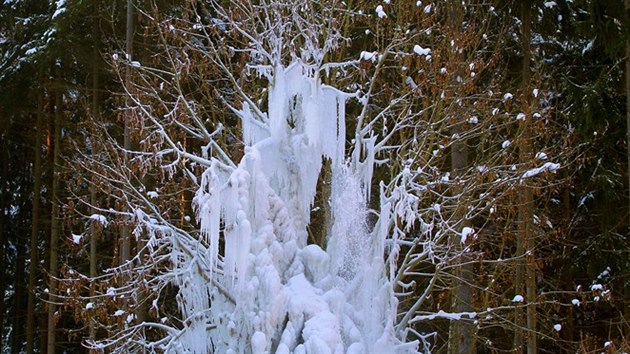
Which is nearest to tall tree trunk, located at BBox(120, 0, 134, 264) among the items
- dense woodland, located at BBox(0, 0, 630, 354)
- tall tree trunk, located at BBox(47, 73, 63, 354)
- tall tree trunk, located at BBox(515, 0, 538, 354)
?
dense woodland, located at BBox(0, 0, 630, 354)

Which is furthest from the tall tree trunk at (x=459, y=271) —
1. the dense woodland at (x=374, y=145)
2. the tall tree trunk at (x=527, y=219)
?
the tall tree trunk at (x=527, y=219)

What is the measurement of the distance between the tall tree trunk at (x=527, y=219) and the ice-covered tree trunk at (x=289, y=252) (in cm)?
206

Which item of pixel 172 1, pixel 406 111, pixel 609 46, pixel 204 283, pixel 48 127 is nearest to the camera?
pixel 204 283

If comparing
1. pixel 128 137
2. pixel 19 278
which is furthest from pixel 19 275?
pixel 128 137

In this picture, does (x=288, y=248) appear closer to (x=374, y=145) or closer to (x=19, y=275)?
(x=374, y=145)

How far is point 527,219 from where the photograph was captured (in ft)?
31.7

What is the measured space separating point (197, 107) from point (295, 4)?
5.83 feet

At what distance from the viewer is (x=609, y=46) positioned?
10.4 metres

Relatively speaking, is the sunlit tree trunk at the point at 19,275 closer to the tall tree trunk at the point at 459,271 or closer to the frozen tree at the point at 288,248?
the frozen tree at the point at 288,248

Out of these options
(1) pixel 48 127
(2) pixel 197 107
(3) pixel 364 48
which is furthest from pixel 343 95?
(1) pixel 48 127

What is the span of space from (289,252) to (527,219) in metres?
3.88

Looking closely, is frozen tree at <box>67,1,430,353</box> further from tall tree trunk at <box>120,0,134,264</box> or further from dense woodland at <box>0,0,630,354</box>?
tall tree trunk at <box>120,0,134,264</box>

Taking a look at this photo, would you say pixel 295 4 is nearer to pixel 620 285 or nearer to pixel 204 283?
pixel 204 283

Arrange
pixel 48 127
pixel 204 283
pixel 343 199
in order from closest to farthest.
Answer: pixel 343 199 → pixel 204 283 → pixel 48 127
